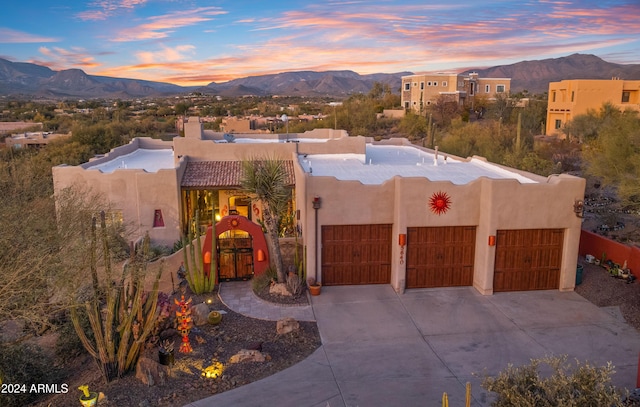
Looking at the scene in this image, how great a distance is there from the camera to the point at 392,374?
35.4ft

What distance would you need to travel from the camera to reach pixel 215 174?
21297 millimetres

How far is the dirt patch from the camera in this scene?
9891mm

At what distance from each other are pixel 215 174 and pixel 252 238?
5.98m

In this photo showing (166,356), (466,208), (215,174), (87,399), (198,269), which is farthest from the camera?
(215,174)

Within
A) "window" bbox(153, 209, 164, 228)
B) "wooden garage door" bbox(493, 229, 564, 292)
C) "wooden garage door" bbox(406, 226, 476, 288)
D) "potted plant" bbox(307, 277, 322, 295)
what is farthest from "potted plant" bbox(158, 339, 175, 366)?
"wooden garage door" bbox(493, 229, 564, 292)

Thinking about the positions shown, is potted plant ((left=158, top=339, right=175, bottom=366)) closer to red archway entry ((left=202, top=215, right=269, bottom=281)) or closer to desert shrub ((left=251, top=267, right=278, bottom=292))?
desert shrub ((left=251, top=267, right=278, bottom=292))

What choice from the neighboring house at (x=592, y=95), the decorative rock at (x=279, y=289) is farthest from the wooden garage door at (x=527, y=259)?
the neighboring house at (x=592, y=95)

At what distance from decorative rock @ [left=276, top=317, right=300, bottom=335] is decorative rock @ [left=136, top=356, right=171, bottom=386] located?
9.85ft

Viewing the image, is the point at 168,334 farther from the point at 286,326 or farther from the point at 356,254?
the point at 356,254

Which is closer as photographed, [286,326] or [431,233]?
[286,326]

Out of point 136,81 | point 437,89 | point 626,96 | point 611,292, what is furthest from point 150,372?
point 136,81

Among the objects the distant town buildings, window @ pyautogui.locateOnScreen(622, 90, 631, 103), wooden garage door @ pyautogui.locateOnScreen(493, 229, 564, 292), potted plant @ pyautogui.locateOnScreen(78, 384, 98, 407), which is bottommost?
potted plant @ pyautogui.locateOnScreen(78, 384, 98, 407)

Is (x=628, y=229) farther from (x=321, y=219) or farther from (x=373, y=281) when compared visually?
(x=321, y=219)

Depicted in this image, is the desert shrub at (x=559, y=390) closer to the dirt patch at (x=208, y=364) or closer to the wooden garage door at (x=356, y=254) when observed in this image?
the dirt patch at (x=208, y=364)
